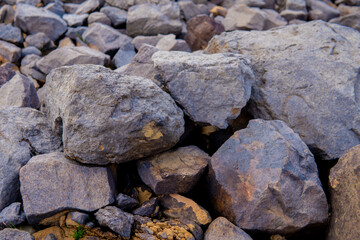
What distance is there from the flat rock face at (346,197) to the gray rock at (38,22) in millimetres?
4277

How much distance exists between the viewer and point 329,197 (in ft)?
7.68

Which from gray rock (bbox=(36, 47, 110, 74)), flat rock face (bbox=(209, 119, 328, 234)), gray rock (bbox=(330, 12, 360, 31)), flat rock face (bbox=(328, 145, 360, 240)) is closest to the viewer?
flat rock face (bbox=(328, 145, 360, 240))

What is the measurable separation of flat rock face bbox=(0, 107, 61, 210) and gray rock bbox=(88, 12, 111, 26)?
279 centimetres

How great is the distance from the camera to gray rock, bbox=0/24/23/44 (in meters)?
4.38

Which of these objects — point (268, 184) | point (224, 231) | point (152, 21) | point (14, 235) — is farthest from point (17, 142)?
point (152, 21)

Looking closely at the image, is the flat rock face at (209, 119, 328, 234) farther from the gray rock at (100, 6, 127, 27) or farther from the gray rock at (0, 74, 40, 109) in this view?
the gray rock at (100, 6, 127, 27)

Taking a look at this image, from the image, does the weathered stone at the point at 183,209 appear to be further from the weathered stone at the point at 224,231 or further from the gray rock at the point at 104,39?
the gray rock at the point at 104,39

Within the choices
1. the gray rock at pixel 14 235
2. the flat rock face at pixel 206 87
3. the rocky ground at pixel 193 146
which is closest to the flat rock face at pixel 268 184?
the rocky ground at pixel 193 146

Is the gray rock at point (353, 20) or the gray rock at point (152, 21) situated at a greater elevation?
the gray rock at point (152, 21)

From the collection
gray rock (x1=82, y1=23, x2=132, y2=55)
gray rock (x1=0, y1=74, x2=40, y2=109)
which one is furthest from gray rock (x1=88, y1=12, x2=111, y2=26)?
gray rock (x1=0, y1=74, x2=40, y2=109)

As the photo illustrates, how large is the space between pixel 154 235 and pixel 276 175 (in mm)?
946

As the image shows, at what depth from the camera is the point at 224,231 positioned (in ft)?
6.81

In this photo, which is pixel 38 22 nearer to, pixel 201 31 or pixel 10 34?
pixel 10 34

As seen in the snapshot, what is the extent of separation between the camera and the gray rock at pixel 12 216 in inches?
80.7
